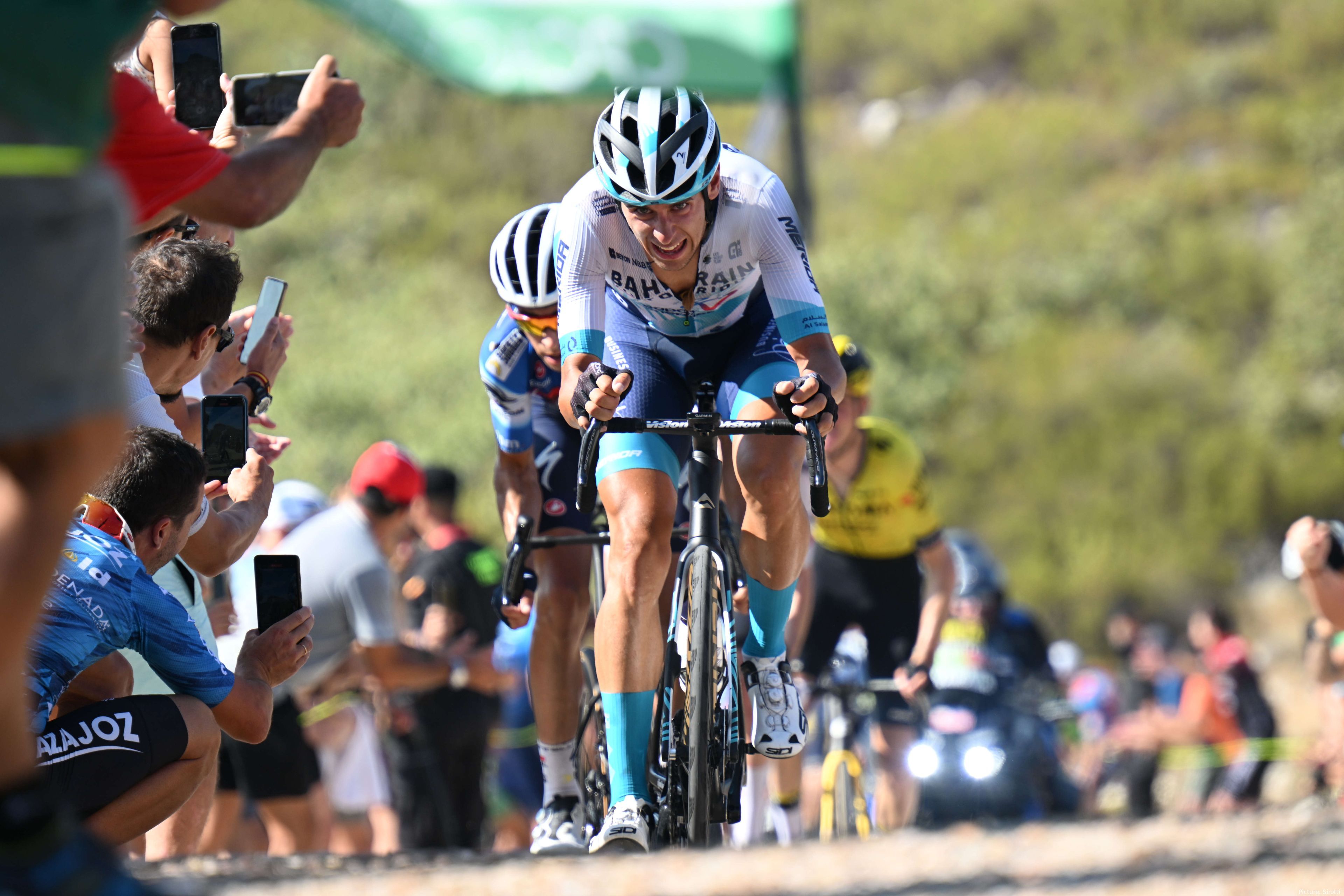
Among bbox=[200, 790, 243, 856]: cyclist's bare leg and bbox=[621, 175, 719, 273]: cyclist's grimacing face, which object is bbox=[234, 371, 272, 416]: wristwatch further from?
bbox=[200, 790, 243, 856]: cyclist's bare leg

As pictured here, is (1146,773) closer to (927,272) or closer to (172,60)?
(172,60)

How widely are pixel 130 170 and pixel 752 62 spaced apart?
16198 millimetres

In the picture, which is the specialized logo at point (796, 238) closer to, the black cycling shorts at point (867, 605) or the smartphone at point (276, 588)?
the smartphone at point (276, 588)

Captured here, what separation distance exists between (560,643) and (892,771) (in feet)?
9.70

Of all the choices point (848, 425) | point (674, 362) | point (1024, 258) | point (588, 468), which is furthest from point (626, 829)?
point (1024, 258)

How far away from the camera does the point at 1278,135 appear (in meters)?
67.8

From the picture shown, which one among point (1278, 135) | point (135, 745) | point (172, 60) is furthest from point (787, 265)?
point (1278, 135)

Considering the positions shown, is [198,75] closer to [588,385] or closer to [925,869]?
[588,385]

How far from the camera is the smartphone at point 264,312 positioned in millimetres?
5716

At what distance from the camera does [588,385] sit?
5145 millimetres

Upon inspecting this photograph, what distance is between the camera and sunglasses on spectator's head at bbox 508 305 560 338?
255 inches

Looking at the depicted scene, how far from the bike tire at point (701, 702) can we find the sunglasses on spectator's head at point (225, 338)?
1884 mm

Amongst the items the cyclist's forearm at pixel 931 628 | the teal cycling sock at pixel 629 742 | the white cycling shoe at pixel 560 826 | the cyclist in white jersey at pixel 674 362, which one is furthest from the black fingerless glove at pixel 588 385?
the cyclist's forearm at pixel 931 628

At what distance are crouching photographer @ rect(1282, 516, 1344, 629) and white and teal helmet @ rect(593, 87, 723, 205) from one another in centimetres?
331
